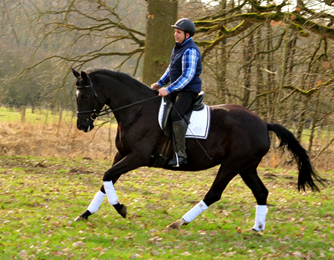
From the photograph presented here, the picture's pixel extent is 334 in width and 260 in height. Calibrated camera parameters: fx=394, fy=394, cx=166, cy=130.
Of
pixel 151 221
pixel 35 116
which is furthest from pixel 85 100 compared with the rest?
pixel 35 116

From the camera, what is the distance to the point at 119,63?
1521 centimetres

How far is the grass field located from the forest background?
225 centimetres

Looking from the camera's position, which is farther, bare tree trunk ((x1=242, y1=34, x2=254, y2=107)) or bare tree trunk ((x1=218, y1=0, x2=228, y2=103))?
bare tree trunk ((x1=242, y1=34, x2=254, y2=107))

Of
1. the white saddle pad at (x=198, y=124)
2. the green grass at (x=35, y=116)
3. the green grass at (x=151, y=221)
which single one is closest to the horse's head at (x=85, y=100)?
the white saddle pad at (x=198, y=124)

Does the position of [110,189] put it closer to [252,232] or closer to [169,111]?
[169,111]

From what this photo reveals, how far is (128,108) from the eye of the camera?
6.00 meters

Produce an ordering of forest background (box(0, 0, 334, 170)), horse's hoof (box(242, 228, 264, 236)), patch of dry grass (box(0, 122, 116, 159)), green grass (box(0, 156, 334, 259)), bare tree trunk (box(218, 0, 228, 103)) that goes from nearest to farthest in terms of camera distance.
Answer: green grass (box(0, 156, 334, 259)), horse's hoof (box(242, 228, 264, 236)), forest background (box(0, 0, 334, 170)), patch of dry grass (box(0, 122, 116, 159)), bare tree trunk (box(218, 0, 228, 103))

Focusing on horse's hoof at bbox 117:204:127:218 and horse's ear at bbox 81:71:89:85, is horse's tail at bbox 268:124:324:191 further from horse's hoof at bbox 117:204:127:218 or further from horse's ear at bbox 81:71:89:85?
horse's ear at bbox 81:71:89:85

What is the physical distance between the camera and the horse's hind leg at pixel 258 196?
609 centimetres

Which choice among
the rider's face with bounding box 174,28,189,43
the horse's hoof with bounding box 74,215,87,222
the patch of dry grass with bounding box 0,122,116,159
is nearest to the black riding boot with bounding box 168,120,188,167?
the rider's face with bounding box 174,28,189,43

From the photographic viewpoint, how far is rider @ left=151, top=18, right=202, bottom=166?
5727mm

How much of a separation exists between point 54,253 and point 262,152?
3.37 m

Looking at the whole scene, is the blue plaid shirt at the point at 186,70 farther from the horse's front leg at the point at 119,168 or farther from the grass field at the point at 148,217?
the grass field at the point at 148,217

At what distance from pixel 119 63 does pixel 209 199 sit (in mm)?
10191
